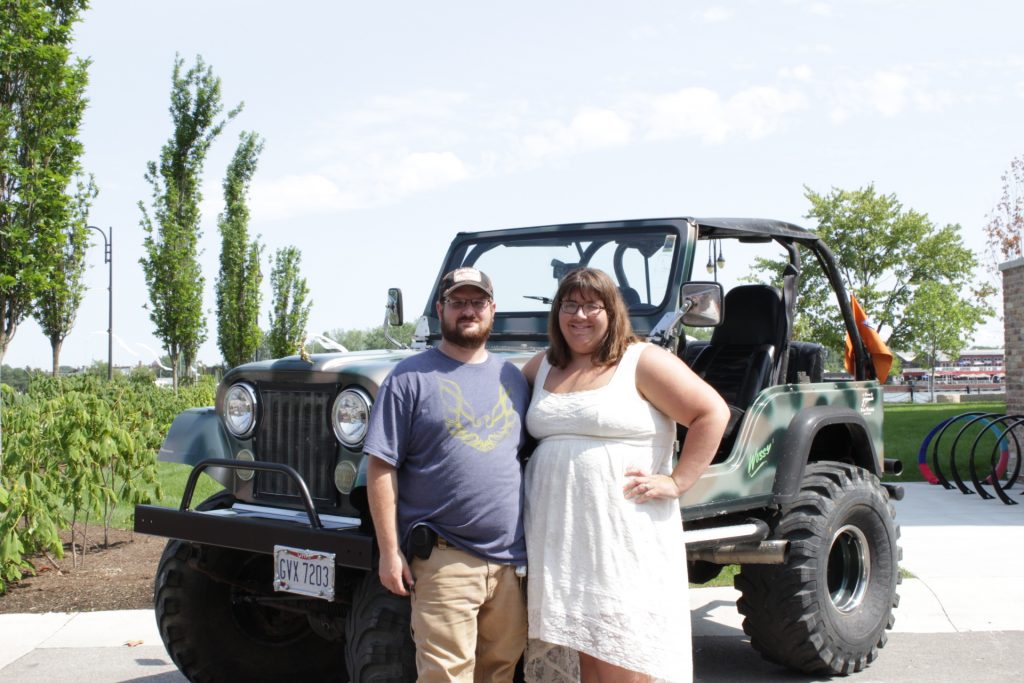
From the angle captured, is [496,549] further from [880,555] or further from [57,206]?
[57,206]

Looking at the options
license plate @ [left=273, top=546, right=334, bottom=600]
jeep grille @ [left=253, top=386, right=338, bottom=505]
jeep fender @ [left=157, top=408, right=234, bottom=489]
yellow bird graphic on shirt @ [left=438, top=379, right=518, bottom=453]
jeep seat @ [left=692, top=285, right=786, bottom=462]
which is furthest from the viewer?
jeep seat @ [left=692, top=285, right=786, bottom=462]

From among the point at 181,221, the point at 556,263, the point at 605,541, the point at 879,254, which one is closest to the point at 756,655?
the point at 556,263

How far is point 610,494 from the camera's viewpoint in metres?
3.26

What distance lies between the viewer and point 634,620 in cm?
322

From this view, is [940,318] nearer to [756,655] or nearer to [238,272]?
[238,272]

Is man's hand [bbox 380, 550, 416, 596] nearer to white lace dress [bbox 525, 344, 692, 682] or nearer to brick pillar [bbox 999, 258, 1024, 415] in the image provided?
white lace dress [bbox 525, 344, 692, 682]

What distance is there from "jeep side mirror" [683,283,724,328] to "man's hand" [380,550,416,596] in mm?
1695

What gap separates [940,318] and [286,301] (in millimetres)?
21412

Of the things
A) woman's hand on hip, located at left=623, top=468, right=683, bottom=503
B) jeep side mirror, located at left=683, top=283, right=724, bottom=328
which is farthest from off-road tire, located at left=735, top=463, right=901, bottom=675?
woman's hand on hip, located at left=623, top=468, right=683, bottom=503

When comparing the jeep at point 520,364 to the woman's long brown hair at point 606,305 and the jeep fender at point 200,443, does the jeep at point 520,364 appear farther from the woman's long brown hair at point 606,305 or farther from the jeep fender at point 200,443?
the woman's long brown hair at point 606,305

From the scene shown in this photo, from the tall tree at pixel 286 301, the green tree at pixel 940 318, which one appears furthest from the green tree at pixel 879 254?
the tall tree at pixel 286 301

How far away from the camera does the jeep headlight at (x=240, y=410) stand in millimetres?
4320

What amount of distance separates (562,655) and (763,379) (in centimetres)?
241

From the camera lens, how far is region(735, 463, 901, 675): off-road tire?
15.4 feet
